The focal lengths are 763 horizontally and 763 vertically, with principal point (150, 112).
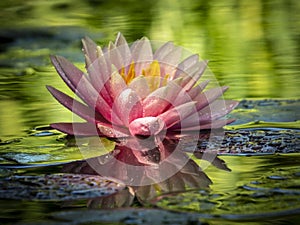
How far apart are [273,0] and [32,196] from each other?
179 inches

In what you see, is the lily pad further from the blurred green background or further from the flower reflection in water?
the blurred green background

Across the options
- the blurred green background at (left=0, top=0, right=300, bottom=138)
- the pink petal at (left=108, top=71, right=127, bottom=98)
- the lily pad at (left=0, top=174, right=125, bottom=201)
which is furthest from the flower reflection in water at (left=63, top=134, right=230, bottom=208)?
the blurred green background at (left=0, top=0, right=300, bottom=138)

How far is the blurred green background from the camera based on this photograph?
8.53 ft

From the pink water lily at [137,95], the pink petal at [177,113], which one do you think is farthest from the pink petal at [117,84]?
the pink petal at [177,113]

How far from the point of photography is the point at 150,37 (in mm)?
4051

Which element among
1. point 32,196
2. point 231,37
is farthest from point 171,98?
point 231,37

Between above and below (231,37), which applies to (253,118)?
below

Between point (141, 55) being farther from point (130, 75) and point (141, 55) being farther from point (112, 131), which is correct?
point (112, 131)

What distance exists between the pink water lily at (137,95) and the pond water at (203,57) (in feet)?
0.38

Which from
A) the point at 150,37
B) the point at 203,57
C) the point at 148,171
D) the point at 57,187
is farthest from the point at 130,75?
the point at 150,37

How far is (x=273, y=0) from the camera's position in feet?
18.7

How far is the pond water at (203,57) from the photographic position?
→ 132cm

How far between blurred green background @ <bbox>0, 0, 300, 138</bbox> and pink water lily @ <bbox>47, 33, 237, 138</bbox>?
0.23 metres

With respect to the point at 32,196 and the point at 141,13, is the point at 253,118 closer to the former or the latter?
the point at 32,196
